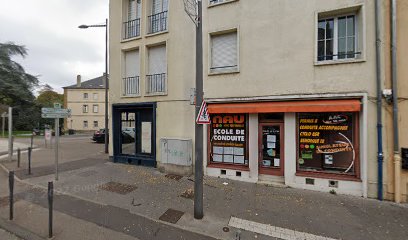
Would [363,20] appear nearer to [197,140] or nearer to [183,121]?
[197,140]

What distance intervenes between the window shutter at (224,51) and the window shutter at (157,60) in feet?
7.27

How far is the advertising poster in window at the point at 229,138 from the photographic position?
750 cm

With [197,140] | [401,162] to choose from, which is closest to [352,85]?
[401,162]

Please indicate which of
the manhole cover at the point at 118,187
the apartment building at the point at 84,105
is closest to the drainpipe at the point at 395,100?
the manhole cover at the point at 118,187

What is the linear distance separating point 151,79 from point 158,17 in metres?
2.63

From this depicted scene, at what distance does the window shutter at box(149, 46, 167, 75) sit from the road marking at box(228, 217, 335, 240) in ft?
21.3

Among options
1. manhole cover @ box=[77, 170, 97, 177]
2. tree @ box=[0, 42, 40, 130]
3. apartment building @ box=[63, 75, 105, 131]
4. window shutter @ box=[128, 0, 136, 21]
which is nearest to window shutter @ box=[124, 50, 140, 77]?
window shutter @ box=[128, 0, 136, 21]

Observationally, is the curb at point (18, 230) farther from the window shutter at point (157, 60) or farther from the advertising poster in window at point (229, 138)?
the window shutter at point (157, 60)

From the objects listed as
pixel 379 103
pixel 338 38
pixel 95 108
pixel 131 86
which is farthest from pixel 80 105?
pixel 379 103

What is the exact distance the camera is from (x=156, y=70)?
902 cm

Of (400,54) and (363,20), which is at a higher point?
(363,20)

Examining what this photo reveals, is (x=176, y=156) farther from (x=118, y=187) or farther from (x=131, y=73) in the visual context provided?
(x=131, y=73)

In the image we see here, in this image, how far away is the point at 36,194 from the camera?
19.5ft

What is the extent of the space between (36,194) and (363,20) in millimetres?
10488
